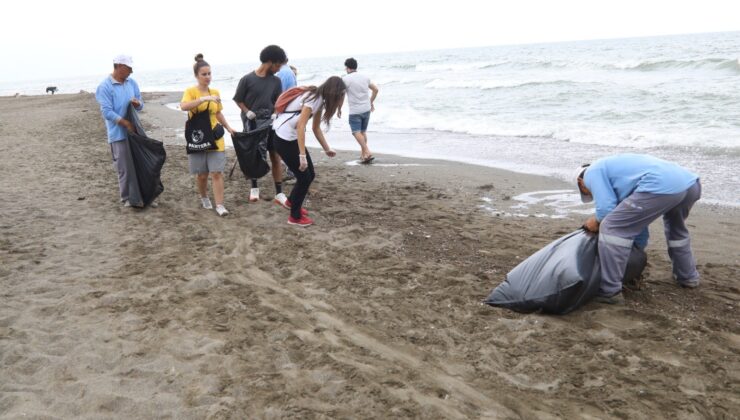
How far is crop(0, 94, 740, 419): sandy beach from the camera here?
2.64 meters

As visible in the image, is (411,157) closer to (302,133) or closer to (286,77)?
(286,77)

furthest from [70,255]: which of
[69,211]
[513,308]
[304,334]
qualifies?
[513,308]

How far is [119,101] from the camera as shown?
551 cm

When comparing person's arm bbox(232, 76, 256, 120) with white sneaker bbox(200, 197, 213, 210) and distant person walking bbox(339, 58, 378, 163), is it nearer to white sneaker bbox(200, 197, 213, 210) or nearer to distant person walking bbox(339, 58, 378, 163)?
white sneaker bbox(200, 197, 213, 210)

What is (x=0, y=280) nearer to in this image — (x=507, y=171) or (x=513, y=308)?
(x=513, y=308)

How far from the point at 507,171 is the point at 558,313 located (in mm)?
4809

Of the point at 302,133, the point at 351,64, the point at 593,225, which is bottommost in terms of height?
the point at 593,225

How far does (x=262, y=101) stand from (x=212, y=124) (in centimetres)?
92

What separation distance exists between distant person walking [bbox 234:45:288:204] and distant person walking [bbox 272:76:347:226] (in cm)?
70

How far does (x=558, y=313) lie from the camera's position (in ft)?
11.6

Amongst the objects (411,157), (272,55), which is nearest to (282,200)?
(272,55)

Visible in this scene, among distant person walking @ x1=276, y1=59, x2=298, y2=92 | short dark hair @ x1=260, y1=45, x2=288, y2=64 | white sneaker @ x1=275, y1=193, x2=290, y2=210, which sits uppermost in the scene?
short dark hair @ x1=260, y1=45, x2=288, y2=64

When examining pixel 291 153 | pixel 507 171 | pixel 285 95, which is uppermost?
pixel 285 95

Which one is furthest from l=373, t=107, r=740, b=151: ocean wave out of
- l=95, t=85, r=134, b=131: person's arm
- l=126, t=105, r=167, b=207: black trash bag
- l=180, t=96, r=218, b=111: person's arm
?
l=95, t=85, r=134, b=131: person's arm
